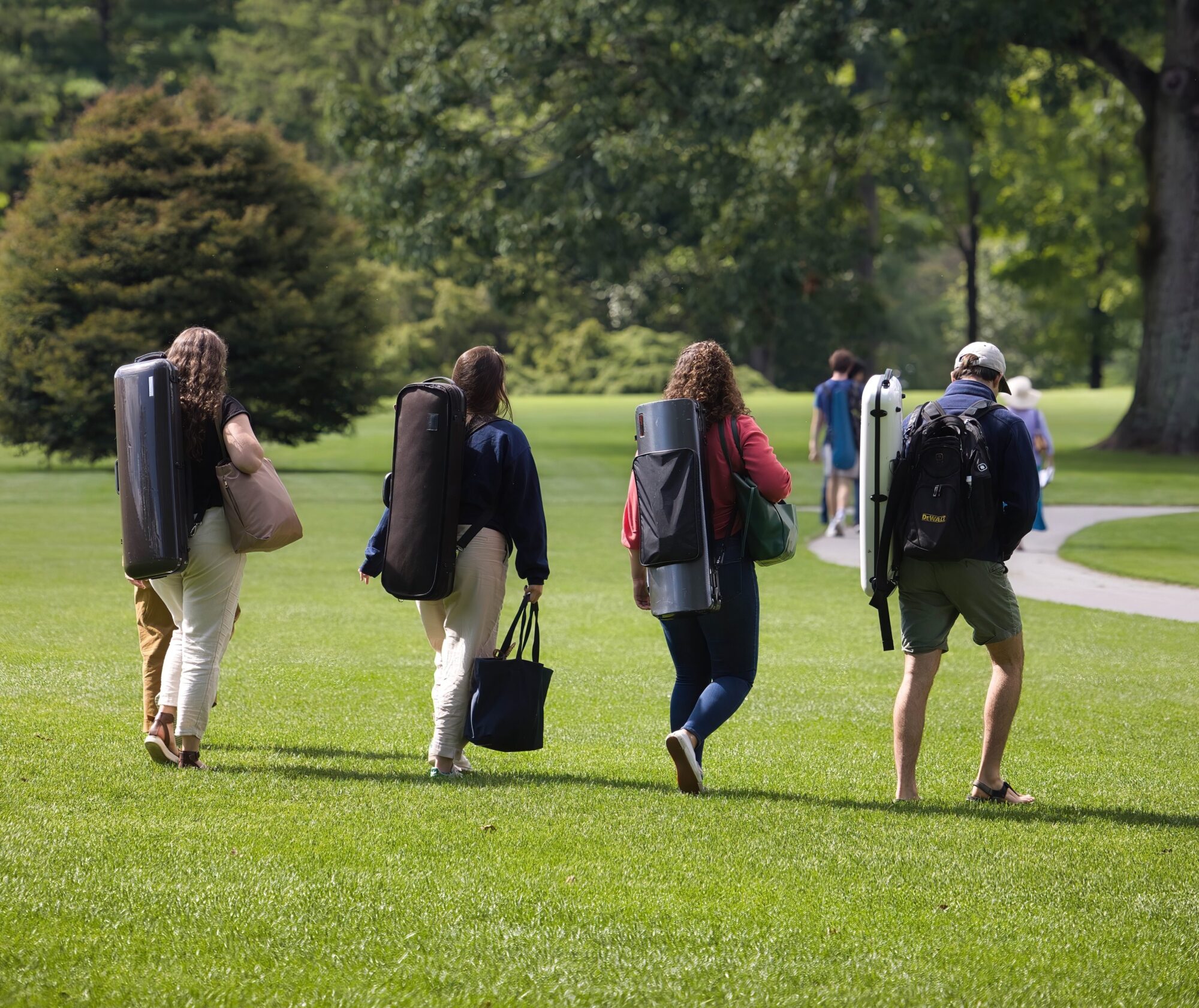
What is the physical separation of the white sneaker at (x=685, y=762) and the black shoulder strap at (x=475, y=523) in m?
1.14

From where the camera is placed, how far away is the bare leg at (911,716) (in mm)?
6129

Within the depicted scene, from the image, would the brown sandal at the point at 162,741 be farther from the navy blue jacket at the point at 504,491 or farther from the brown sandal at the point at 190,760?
the navy blue jacket at the point at 504,491

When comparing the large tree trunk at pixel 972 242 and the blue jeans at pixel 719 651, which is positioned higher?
the large tree trunk at pixel 972 242

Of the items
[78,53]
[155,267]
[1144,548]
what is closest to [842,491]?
[1144,548]

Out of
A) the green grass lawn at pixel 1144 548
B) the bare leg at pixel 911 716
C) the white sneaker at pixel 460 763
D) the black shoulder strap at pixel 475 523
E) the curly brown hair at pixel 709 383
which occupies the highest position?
the curly brown hair at pixel 709 383

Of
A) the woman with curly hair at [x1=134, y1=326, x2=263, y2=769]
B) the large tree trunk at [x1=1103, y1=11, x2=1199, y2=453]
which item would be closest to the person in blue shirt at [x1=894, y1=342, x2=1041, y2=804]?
the woman with curly hair at [x1=134, y1=326, x2=263, y2=769]

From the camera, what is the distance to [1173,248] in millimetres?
30922

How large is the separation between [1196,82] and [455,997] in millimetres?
29835

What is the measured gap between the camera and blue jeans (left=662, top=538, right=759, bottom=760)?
6.14 m

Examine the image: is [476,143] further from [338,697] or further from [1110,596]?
[338,697]

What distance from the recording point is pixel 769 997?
4.01 metres

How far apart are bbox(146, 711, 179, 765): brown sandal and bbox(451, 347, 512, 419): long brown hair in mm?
1863

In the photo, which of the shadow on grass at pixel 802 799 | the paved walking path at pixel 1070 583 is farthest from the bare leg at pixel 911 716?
the paved walking path at pixel 1070 583

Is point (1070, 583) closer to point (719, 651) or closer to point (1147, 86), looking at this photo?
point (719, 651)
